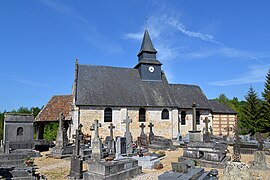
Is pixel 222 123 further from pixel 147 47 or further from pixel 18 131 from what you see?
pixel 18 131

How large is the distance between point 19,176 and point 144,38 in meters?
20.9

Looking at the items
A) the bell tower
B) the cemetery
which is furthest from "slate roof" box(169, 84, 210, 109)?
the bell tower

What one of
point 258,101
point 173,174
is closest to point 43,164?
point 173,174

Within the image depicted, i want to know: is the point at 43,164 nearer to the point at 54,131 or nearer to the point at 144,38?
the point at 54,131

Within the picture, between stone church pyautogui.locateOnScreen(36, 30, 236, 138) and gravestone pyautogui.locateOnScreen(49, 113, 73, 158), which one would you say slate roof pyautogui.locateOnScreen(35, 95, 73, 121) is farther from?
gravestone pyautogui.locateOnScreen(49, 113, 73, 158)

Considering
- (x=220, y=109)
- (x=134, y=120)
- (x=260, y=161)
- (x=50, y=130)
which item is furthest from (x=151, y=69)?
(x=260, y=161)

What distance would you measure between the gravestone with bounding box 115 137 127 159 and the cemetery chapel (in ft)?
27.5

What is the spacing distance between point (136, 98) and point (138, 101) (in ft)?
1.32

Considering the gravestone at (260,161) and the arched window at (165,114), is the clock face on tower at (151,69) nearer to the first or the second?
the arched window at (165,114)

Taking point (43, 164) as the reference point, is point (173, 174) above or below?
above

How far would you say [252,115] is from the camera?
78.4ft

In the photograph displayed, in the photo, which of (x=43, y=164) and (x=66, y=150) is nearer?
(x=43, y=164)

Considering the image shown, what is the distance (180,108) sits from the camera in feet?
72.0

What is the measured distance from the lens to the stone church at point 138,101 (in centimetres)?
1856
